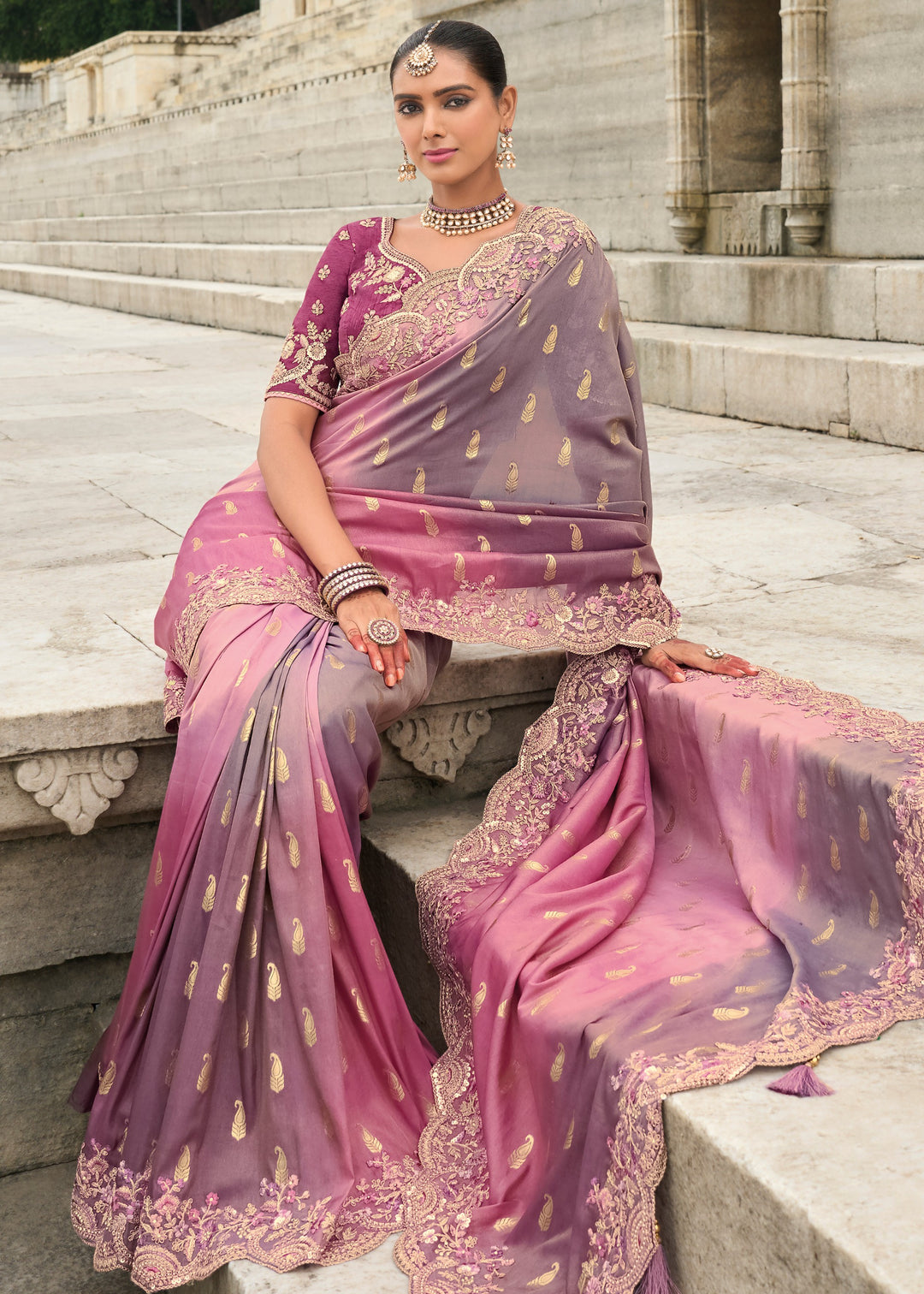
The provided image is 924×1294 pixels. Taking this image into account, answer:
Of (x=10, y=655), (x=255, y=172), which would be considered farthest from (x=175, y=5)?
(x=10, y=655)

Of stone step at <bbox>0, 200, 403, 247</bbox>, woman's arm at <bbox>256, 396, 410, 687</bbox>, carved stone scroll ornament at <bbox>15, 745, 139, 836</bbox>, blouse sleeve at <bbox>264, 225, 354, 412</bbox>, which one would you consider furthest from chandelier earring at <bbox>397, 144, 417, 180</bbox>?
stone step at <bbox>0, 200, 403, 247</bbox>

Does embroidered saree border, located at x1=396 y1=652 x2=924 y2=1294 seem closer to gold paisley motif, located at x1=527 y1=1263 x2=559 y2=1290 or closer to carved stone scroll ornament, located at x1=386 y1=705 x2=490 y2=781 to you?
gold paisley motif, located at x1=527 y1=1263 x2=559 y2=1290

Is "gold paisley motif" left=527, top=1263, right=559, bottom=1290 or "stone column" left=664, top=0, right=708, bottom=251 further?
"stone column" left=664, top=0, right=708, bottom=251

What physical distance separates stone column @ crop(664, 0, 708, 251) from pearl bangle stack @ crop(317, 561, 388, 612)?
6.13 metres

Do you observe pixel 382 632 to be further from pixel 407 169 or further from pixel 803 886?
pixel 407 169

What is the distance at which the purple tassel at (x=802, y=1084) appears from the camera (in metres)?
1.65

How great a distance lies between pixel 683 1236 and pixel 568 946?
1.49 ft

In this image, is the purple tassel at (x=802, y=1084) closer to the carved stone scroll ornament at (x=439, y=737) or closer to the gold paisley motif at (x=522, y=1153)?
the gold paisley motif at (x=522, y=1153)

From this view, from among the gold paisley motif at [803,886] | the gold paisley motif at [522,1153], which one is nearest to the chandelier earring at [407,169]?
the gold paisley motif at [803,886]

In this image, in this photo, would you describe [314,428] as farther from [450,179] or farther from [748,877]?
[748,877]

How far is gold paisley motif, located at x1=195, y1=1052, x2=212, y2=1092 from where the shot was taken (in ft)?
6.65

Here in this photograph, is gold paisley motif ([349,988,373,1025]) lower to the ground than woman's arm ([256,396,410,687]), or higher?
lower

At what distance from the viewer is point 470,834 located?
8.02ft

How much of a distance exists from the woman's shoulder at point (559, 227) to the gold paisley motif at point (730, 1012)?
54.5 inches
